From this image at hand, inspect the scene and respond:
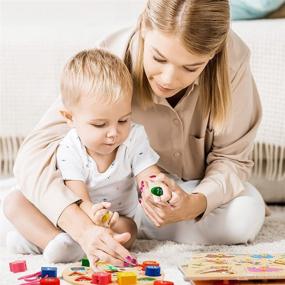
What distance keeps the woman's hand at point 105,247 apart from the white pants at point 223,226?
0.93 ft

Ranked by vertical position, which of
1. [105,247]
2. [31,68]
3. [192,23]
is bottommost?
[105,247]

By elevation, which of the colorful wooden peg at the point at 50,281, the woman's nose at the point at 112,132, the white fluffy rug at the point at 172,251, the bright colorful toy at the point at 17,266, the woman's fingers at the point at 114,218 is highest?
the woman's nose at the point at 112,132

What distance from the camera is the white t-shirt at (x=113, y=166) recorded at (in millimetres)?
1556

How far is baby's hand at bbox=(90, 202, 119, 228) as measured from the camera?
1.43m

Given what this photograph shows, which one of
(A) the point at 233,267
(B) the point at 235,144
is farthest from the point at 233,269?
(B) the point at 235,144

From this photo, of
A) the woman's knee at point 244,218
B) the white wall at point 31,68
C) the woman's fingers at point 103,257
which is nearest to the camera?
the woman's fingers at point 103,257

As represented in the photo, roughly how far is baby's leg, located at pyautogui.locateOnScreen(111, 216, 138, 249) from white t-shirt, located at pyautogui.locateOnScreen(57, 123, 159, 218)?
27 mm

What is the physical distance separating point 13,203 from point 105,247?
0.28m

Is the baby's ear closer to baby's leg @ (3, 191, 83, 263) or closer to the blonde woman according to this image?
the blonde woman

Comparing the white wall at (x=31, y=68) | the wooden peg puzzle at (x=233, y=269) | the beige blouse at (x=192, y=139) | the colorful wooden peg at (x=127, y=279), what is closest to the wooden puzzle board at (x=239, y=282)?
the wooden peg puzzle at (x=233, y=269)

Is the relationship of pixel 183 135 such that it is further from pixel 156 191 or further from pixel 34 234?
pixel 34 234

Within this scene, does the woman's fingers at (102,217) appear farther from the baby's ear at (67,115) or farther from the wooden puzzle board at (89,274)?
the baby's ear at (67,115)

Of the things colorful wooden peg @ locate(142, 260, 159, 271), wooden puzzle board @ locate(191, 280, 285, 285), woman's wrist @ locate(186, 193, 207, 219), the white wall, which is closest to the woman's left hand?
woman's wrist @ locate(186, 193, 207, 219)

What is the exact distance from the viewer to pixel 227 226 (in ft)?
5.47
